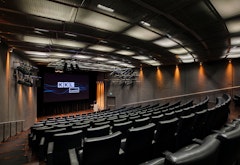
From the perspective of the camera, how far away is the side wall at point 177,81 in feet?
31.0

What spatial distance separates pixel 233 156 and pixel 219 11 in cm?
349

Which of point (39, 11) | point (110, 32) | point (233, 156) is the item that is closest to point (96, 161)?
point (233, 156)

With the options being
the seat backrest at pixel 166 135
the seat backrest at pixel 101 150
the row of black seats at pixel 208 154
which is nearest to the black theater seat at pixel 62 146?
the seat backrest at pixel 101 150

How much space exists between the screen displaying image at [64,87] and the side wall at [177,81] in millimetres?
3571

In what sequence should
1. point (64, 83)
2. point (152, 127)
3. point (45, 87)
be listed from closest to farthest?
point (152, 127) < point (45, 87) < point (64, 83)

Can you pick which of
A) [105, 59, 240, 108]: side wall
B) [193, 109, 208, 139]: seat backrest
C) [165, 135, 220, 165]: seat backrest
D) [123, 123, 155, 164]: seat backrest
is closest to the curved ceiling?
[193, 109, 208, 139]: seat backrest

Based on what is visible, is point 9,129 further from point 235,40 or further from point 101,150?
point 235,40

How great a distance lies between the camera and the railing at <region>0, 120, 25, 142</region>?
19.0ft

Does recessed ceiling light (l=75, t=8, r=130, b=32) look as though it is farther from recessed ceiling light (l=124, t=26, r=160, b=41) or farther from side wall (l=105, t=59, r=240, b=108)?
side wall (l=105, t=59, r=240, b=108)

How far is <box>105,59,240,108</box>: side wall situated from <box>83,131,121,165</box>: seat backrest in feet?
33.2

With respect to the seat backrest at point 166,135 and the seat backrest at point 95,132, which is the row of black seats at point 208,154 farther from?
the seat backrest at point 95,132

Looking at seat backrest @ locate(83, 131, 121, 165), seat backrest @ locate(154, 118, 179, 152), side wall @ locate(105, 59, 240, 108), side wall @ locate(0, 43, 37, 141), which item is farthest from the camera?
side wall @ locate(105, 59, 240, 108)

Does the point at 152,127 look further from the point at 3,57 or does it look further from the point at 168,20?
the point at 3,57

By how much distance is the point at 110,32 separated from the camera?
4.74 meters
